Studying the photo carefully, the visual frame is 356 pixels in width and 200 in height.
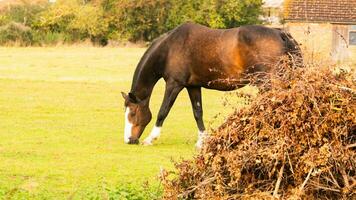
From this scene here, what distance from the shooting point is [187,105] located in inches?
974

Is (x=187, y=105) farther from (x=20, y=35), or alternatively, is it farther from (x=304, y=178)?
(x=20, y=35)

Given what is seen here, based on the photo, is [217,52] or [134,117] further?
[134,117]

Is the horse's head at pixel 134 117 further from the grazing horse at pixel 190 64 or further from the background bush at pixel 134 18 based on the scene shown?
the background bush at pixel 134 18

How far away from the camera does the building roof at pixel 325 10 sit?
46781 millimetres

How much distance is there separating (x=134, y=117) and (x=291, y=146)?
8.22m

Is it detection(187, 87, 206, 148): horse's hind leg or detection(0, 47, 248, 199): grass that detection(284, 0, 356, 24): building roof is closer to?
detection(0, 47, 248, 199): grass

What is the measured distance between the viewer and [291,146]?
850 centimetres

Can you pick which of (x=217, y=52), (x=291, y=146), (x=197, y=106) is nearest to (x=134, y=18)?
(x=197, y=106)

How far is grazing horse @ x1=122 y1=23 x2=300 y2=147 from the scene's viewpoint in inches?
627

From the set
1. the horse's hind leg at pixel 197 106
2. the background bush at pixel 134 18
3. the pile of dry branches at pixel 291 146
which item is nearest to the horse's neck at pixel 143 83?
the horse's hind leg at pixel 197 106

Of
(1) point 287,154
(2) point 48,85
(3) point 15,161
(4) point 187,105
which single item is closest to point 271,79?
(1) point 287,154

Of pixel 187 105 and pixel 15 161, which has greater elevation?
pixel 15 161

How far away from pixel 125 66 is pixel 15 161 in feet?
89.2

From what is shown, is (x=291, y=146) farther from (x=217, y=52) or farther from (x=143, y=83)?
(x=143, y=83)
